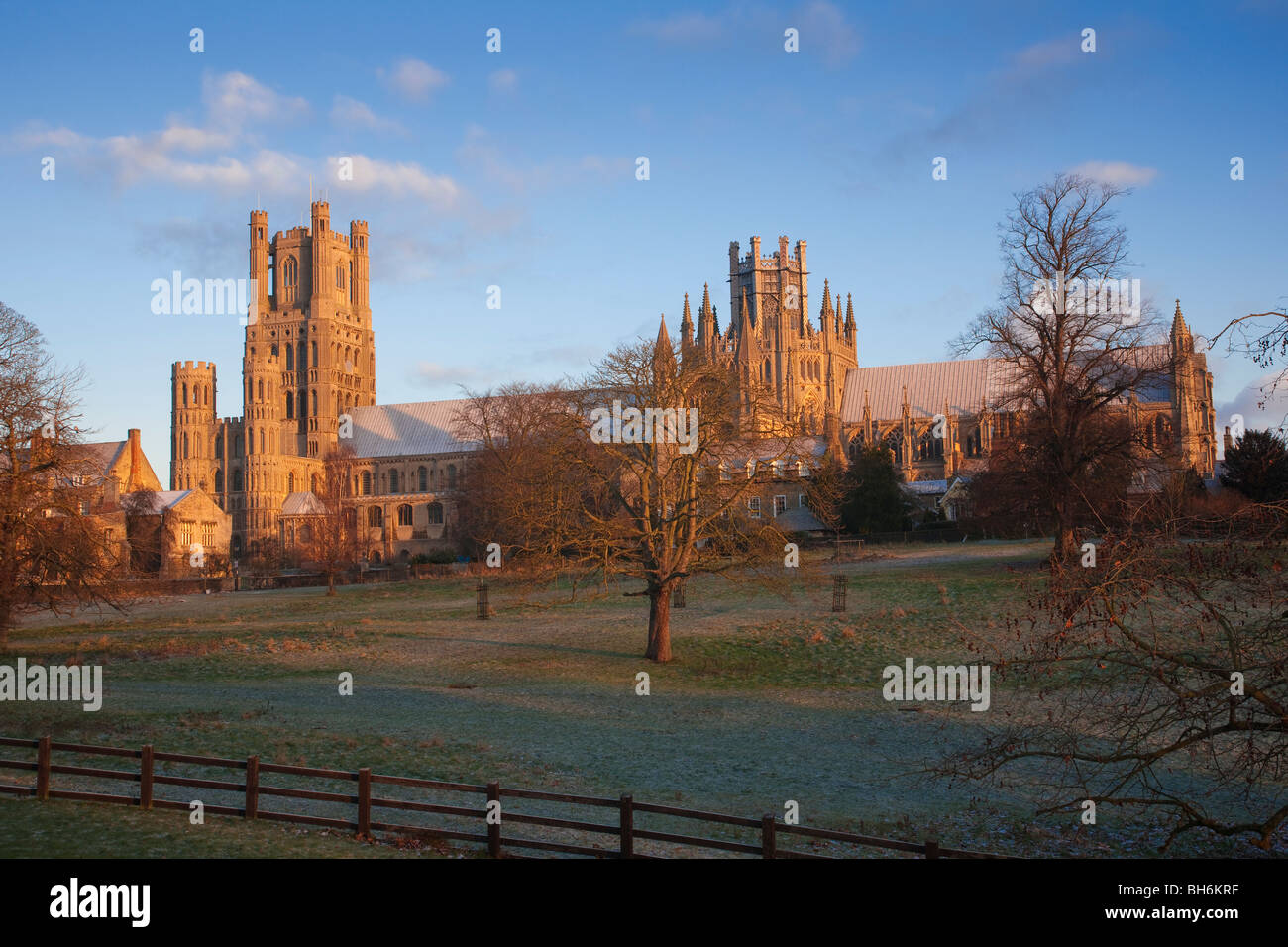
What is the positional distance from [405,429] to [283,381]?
1633cm

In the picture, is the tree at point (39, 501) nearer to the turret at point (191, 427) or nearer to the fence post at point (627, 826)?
the fence post at point (627, 826)

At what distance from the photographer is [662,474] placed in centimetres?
2717

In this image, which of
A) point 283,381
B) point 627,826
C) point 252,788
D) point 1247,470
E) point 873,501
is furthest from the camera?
point 283,381

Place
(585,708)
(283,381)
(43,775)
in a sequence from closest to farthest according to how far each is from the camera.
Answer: (43,775), (585,708), (283,381)

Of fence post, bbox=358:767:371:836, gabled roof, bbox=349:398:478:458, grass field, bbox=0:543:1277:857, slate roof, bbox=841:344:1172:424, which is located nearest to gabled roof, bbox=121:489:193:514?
gabled roof, bbox=349:398:478:458

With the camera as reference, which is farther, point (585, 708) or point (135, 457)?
point (135, 457)

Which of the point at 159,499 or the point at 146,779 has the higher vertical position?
the point at 159,499

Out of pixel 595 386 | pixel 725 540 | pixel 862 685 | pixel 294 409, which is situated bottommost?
pixel 862 685

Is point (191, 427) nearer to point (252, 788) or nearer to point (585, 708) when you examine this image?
point (585, 708)

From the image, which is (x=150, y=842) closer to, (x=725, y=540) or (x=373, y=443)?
(x=725, y=540)

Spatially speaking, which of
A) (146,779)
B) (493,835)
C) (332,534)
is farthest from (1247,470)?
(332,534)
